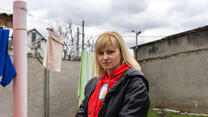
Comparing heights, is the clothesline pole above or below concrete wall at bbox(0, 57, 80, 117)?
above

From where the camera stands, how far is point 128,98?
106 cm

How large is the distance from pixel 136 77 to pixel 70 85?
4.86 metres

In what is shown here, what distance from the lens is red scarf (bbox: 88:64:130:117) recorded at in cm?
119

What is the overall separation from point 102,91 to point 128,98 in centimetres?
22

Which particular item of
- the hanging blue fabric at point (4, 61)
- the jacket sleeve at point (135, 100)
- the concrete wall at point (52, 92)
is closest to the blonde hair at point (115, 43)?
the jacket sleeve at point (135, 100)

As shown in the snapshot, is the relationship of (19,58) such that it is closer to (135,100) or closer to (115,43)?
(115,43)

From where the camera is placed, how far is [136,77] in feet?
3.67

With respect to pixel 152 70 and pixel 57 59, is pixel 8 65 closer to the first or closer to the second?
pixel 57 59

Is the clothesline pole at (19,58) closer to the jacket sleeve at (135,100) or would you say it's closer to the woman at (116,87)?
the woman at (116,87)

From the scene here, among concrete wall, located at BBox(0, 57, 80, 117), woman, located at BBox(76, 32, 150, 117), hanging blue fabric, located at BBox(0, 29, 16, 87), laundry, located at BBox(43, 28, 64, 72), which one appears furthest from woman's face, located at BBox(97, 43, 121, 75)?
concrete wall, located at BBox(0, 57, 80, 117)

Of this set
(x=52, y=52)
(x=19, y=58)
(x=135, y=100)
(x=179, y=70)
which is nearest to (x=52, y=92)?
(x=52, y=52)

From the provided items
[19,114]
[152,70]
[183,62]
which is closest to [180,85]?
[183,62]

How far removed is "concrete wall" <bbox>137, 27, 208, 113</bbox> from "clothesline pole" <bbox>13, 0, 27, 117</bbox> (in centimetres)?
602

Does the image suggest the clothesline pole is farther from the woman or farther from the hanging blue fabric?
the woman
